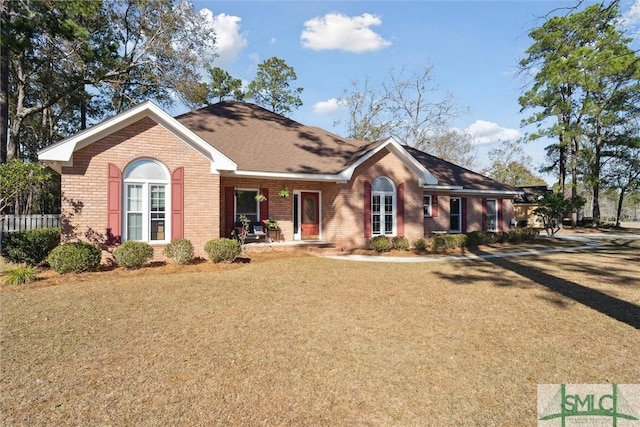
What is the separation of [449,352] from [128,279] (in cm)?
772

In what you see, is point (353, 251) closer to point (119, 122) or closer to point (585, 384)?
point (119, 122)

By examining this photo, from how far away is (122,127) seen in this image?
36.4ft

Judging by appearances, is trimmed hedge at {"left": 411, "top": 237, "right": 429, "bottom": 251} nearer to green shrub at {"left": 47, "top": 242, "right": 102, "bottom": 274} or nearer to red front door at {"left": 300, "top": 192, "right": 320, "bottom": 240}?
red front door at {"left": 300, "top": 192, "right": 320, "bottom": 240}

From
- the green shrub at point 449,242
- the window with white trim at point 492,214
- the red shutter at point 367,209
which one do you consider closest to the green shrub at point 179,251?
the red shutter at point 367,209

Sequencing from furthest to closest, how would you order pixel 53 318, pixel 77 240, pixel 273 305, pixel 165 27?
pixel 165 27
pixel 77 240
pixel 273 305
pixel 53 318

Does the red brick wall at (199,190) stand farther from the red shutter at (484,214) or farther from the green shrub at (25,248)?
the red shutter at (484,214)

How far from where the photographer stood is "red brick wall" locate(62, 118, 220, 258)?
10.5m

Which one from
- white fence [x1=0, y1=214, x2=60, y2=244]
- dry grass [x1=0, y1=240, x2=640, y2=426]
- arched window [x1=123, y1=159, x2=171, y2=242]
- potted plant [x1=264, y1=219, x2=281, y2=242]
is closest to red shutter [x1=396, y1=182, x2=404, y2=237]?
potted plant [x1=264, y1=219, x2=281, y2=242]

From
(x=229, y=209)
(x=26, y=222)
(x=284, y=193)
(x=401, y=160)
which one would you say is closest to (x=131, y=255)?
(x=229, y=209)

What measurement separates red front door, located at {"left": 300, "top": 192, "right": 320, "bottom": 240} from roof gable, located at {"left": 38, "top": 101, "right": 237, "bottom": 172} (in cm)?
449

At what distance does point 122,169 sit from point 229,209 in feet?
13.7

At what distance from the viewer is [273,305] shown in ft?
22.4

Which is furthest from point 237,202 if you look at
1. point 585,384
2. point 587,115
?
point 587,115

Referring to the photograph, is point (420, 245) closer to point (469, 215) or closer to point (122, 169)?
point (469, 215)
